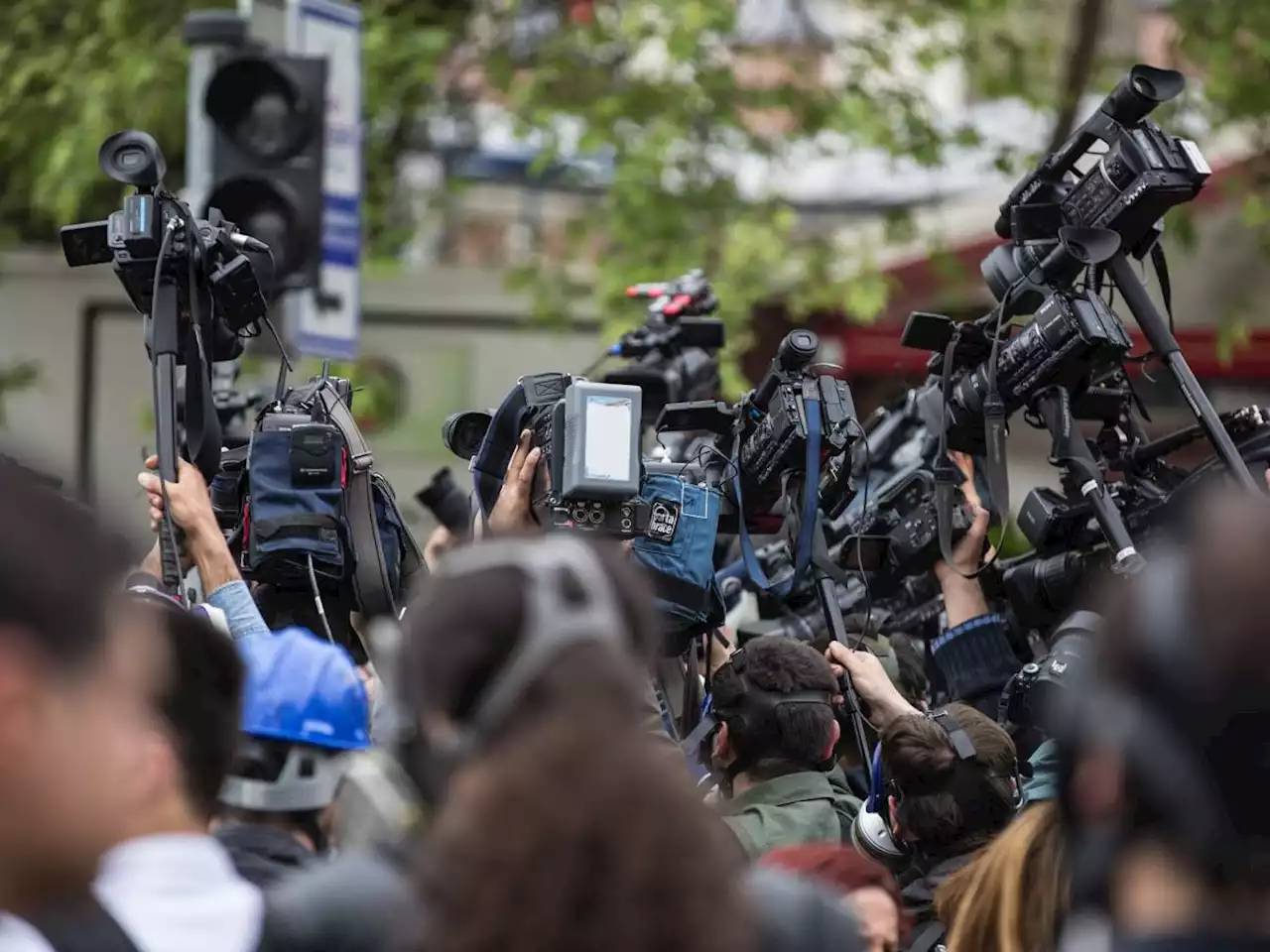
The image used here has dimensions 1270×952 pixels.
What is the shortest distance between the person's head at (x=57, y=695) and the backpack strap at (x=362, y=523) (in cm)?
239

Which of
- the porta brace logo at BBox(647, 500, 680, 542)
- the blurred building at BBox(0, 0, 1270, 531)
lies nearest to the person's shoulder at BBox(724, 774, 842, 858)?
the porta brace logo at BBox(647, 500, 680, 542)

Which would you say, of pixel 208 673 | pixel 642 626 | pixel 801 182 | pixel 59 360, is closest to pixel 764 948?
pixel 642 626

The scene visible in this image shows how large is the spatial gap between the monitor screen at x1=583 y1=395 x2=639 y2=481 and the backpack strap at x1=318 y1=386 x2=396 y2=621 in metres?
0.49

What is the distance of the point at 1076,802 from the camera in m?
1.86

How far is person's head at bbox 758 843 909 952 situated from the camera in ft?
9.11

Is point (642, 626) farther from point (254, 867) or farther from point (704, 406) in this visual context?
point (704, 406)

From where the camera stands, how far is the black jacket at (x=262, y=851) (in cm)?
253

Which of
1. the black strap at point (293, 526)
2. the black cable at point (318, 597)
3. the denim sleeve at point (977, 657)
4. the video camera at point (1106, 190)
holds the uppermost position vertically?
the video camera at point (1106, 190)

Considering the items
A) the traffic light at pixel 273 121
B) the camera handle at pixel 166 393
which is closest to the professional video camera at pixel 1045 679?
the camera handle at pixel 166 393

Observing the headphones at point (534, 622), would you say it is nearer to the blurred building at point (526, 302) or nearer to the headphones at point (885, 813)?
the headphones at point (885, 813)

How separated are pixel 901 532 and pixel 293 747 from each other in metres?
3.07

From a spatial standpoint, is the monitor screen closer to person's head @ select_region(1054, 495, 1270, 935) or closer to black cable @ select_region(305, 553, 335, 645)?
black cable @ select_region(305, 553, 335, 645)

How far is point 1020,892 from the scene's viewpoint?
2680 millimetres

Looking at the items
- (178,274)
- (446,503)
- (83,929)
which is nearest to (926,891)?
(178,274)
